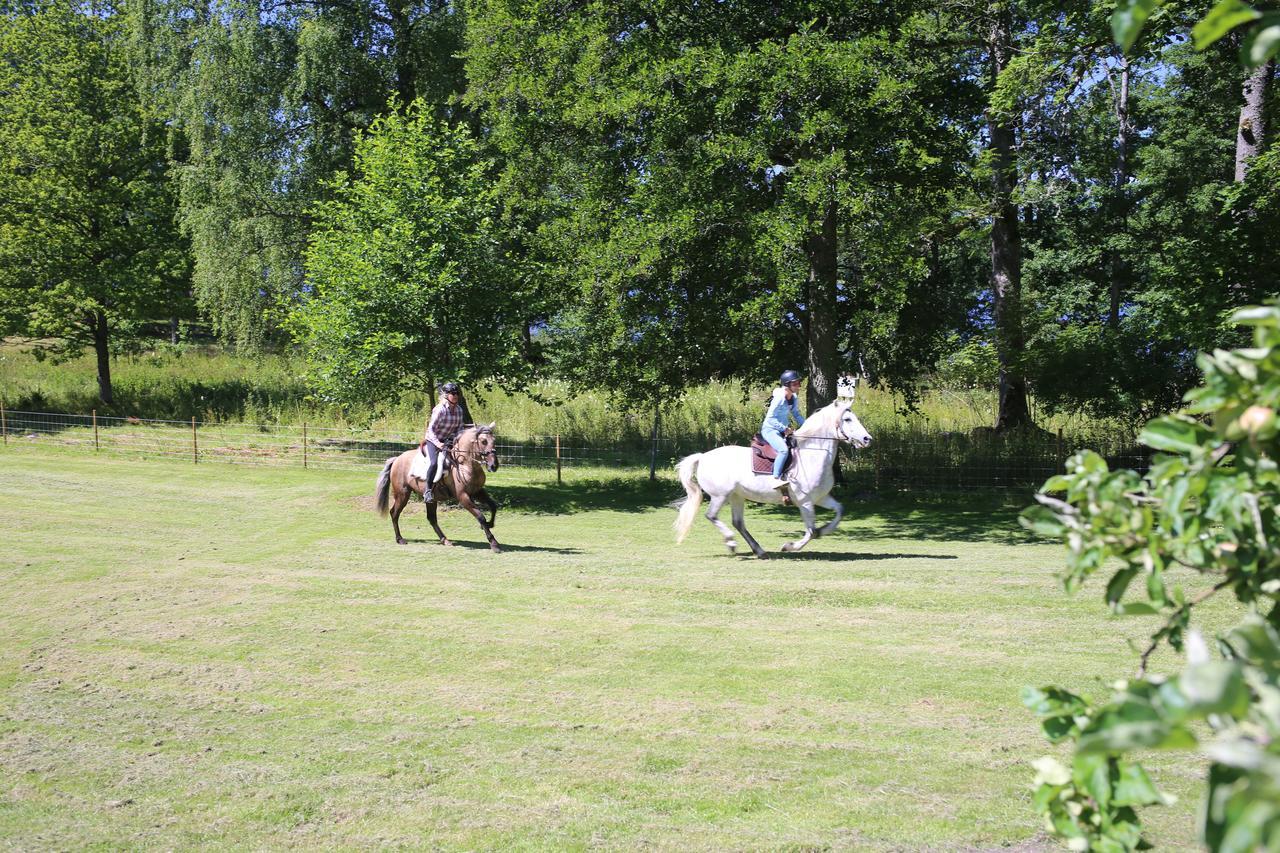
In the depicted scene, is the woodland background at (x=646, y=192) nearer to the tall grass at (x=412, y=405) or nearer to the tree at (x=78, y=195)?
the tree at (x=78, y=195)

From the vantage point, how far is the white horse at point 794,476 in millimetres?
14648

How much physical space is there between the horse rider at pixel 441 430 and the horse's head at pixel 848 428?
6069 mm

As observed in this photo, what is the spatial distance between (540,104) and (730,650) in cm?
1606

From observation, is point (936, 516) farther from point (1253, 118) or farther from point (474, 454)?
point (474, 454)

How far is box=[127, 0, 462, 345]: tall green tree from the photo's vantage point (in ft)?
98.0

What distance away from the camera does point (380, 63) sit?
3095 cm

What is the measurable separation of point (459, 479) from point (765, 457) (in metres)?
4.83

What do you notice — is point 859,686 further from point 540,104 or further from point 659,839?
point 540,104

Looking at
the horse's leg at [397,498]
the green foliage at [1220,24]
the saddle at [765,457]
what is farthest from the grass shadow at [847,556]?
the green foliage at [1220,24]

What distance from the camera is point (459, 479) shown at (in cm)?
1591

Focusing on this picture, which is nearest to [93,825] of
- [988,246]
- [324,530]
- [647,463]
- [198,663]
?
[198,663]

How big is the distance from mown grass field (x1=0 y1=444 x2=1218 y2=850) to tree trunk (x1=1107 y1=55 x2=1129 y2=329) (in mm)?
15562

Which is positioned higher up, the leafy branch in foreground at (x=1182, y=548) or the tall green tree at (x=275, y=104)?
the tall green tree at (x=275, y=104)

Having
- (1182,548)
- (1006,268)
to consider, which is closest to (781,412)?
(1182,548)
